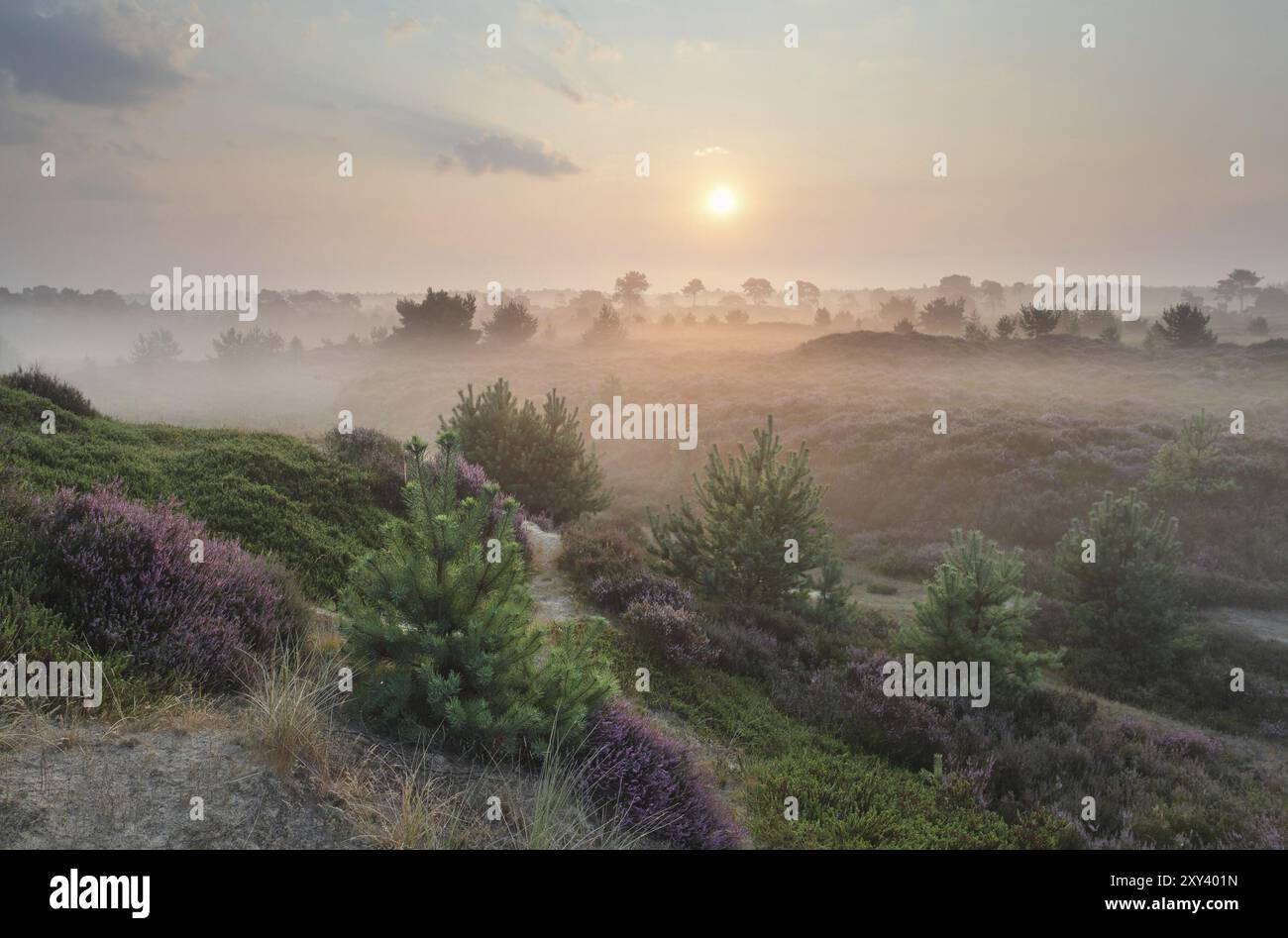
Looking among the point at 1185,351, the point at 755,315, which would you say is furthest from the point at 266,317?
the point at 1185,351

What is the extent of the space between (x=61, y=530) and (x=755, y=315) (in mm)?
151101

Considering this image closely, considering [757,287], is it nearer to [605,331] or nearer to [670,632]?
[605,331]

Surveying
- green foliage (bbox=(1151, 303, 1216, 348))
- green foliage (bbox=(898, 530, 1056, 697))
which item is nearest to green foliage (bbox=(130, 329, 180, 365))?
green foliage (bbox=(898, 530, 1056, 697))

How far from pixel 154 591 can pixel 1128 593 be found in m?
14.9

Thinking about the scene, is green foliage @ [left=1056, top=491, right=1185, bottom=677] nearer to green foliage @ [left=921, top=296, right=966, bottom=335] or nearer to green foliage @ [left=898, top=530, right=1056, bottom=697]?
green foliage @ [left=898, top=530, right=1056, bottom=697]

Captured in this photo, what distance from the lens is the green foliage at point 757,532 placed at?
38.2 ft

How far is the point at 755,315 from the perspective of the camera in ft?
491

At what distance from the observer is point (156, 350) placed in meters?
66.9

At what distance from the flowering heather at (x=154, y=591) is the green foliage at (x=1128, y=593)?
13580mm

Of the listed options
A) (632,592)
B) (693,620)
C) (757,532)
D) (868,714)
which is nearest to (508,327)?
(757,532)

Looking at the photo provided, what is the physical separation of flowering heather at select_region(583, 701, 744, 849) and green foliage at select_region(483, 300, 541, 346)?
64663 mm

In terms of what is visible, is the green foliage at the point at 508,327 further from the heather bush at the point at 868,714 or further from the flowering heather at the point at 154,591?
the flowering heather at the point at 154,591

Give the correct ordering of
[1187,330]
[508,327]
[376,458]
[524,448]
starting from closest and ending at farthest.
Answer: [376,458]
[524,448]
[1187,330]
[508,327]
